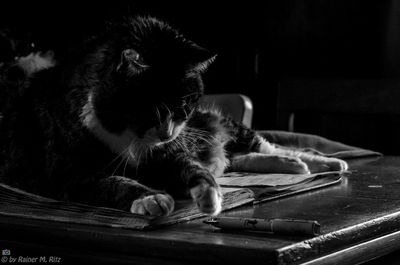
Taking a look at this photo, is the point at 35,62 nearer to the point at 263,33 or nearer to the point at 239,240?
the point at 239,240

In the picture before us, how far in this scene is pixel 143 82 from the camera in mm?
1105

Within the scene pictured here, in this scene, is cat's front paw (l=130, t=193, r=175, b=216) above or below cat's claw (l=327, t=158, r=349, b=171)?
below

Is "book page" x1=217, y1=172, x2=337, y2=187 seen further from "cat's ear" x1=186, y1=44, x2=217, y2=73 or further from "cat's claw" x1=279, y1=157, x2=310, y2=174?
"cat's ear" x1=186, y1=44, x2=217, y2=73

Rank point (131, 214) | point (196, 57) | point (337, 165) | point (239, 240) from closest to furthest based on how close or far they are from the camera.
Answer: point (239, 240) → point (131, 214) → point (196, 57) → point (337, 165)

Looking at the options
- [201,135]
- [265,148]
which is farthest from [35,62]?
[265,148]

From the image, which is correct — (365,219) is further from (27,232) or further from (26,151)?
(26,151)

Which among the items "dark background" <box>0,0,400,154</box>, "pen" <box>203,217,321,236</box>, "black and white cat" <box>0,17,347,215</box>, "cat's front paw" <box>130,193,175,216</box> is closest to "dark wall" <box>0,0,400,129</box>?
"dark background" <box>0,0,400,154</box>

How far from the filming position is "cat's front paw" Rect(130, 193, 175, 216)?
35.7 inches

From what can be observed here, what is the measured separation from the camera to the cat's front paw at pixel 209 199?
2.99 feet

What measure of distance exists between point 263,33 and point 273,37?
0.06 meters

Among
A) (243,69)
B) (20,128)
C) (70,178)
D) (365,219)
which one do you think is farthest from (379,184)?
(243,69)

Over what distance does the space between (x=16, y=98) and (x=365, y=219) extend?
776mm

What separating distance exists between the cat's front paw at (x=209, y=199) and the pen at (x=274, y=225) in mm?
74

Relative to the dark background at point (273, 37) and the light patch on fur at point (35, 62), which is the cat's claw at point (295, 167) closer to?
the light patch on fur at point (35, 62)
